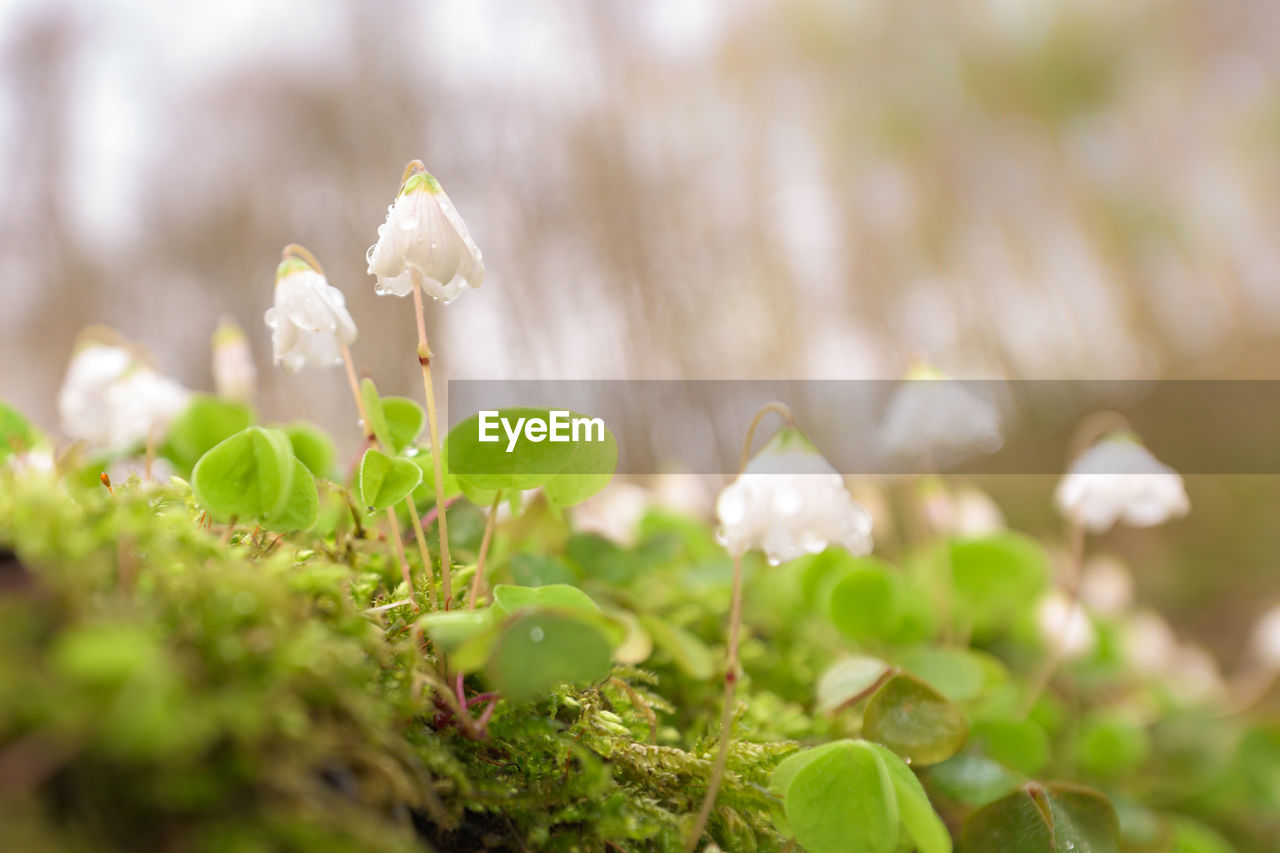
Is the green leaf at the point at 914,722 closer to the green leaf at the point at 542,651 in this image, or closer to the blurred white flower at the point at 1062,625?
the green leaf at the point at 542,651

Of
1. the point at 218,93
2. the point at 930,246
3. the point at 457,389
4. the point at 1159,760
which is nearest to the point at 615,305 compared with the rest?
the point at 457,389

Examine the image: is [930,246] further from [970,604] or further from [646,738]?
[646,738]

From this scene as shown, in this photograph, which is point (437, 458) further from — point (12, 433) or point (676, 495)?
point (676, 495)

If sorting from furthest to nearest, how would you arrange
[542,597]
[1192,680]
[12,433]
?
[1192,680]
[12,433]
[542,597]

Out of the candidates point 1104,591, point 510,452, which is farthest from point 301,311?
point 1104,591

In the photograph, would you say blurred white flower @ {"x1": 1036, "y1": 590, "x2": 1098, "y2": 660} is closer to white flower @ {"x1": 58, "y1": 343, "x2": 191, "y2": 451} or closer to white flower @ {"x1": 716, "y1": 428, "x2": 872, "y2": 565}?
white flower @ {"x1": 716, "y1": 428, "x2": 872, "y2": 565}

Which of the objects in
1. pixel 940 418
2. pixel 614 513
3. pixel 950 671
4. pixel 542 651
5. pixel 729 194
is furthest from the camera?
pixel 729 194
